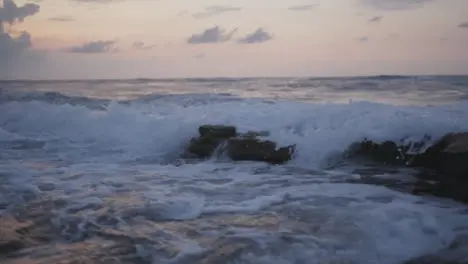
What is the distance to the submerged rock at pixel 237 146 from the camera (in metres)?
8.41

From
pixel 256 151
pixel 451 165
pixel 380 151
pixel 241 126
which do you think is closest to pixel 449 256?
pixel 451 165

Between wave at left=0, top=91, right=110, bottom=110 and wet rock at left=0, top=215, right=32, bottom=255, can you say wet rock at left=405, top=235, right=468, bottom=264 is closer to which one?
wet rock at left=0, top=215, right=32, bottom=255

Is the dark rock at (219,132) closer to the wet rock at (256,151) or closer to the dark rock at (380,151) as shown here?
the wet rock at (256,151)

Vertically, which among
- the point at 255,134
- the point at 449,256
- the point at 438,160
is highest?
the point at 255,134

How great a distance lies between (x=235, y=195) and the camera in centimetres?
588

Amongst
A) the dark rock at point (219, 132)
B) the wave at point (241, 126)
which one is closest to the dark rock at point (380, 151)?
the wave at point (241, 126)

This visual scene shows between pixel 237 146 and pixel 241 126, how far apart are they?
266 cm

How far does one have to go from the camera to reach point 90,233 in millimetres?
4258

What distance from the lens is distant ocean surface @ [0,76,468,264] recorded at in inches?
155

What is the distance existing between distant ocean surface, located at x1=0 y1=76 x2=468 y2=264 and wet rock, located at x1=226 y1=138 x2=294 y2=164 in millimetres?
242

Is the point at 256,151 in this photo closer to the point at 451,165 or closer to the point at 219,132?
the point at 219,132

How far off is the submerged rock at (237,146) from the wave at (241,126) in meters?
0.40

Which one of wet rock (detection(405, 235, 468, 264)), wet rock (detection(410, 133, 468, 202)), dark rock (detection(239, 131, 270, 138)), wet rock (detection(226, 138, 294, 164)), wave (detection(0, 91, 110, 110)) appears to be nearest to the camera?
wet rock (detection(405, 235, 468, 264))

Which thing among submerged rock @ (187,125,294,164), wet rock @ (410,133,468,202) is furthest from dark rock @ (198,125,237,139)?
wet rock @ (410,133,468,202)
